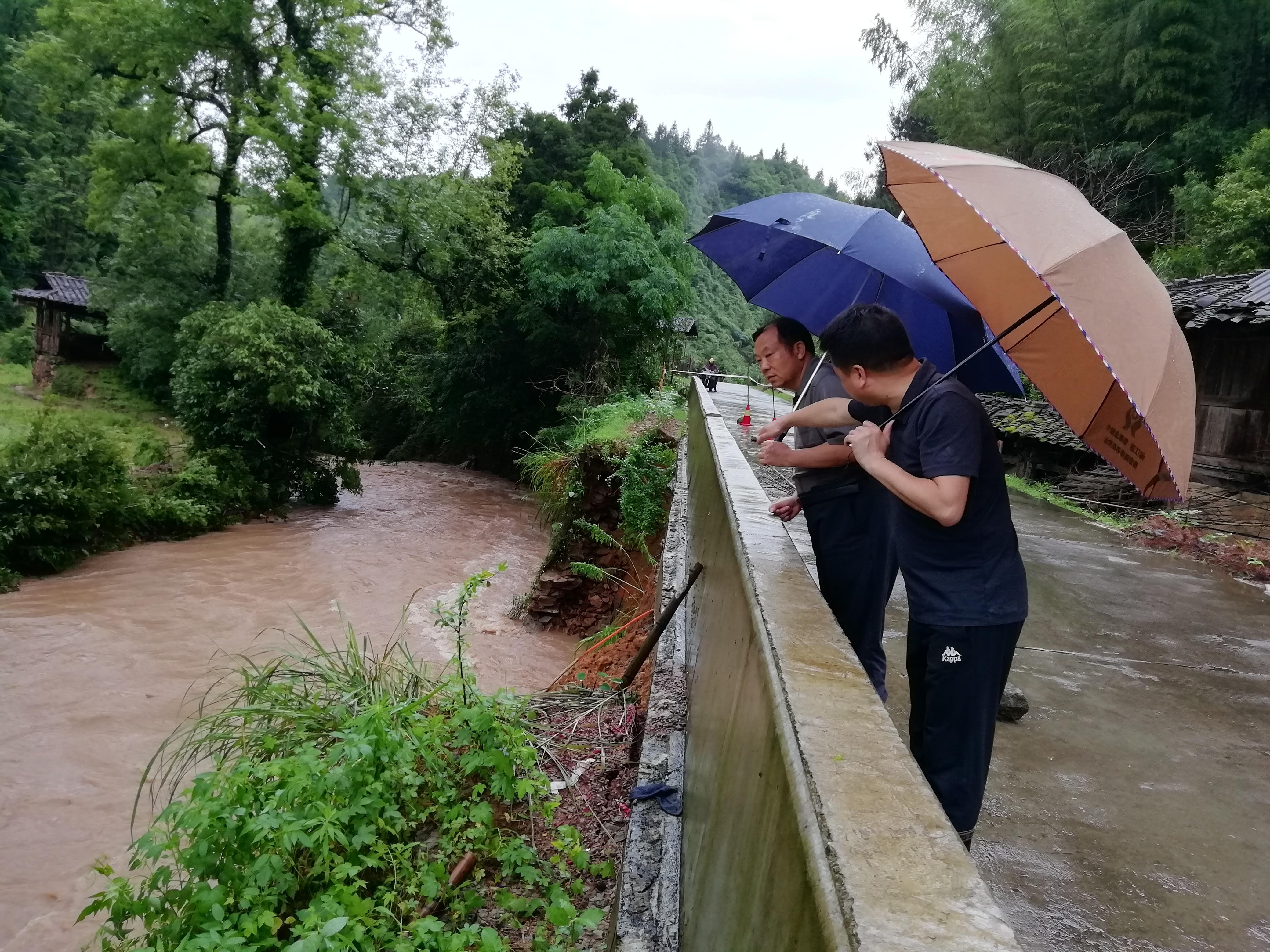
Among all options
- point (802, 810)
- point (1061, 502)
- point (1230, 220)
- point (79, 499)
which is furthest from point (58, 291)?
point (802, 810)

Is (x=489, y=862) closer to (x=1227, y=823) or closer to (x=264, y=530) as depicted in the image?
(x=1227, y=823)

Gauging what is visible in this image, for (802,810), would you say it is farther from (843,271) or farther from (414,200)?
(414,200)

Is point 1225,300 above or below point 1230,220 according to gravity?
below

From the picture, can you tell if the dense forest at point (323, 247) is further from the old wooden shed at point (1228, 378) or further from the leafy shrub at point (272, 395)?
the old wooden shed at point (1228, 378)

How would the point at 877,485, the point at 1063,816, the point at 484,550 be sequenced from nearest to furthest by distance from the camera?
the point at 877,485
the point at 1063,816
the point at 484,550

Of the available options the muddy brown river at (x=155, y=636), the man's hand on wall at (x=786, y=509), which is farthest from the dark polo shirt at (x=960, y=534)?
the muddy brown river at (x=155, y=636)

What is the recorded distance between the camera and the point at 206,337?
634 inches

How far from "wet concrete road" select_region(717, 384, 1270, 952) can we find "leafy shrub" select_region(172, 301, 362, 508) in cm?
1292

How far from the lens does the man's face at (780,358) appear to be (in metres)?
3.15

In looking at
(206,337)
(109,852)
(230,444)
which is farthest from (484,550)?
(109,852)

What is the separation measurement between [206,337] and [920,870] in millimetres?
17782

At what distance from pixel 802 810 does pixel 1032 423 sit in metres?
15.5

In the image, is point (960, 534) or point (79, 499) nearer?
point (960, 534)

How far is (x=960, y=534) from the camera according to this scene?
83.7 inches
